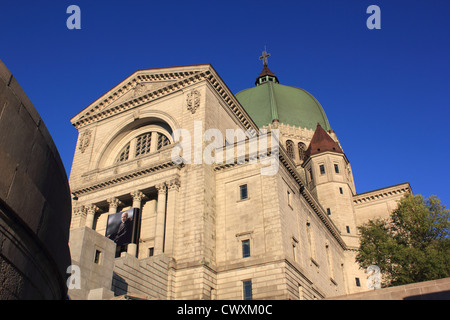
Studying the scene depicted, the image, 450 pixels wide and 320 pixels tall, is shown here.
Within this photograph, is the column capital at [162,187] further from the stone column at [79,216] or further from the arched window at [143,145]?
the stone column at [79,216]

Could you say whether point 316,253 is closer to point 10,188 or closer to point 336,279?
point 336,279

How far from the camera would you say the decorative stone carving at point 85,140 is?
4256cm

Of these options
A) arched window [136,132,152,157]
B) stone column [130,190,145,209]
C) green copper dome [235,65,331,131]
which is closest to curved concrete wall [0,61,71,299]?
stone column [130,190,145,209]

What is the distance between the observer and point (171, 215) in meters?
31.4

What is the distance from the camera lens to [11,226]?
20.4ft

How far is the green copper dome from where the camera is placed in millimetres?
72225

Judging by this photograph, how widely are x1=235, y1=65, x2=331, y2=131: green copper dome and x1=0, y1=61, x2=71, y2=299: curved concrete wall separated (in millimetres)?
64415

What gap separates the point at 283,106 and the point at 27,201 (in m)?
70.4

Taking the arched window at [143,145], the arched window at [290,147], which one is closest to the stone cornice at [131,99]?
the arched window at [143,145]

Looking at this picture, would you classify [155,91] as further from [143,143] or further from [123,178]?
[123,178]

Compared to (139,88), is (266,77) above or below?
above

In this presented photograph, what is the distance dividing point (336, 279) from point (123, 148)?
964 inches

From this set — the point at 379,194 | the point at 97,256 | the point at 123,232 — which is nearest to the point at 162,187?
the point at 123,232
